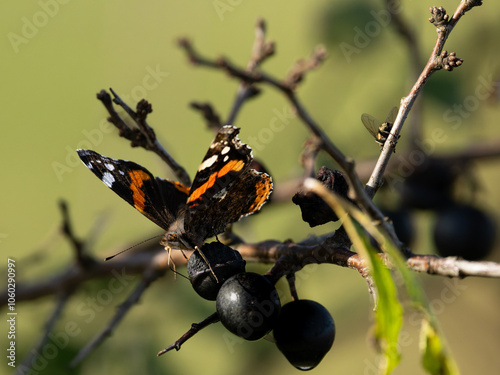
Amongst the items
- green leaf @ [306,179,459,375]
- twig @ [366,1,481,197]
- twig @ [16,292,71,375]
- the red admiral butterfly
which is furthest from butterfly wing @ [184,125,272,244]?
twig @ [16,292,71,375]

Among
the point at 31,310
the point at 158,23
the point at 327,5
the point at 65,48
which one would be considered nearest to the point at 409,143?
the point at 327,5

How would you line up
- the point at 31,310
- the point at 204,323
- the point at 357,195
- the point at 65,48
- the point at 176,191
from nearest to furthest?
1. the point at 357,195
2. the point at 204,323
3. the point at 176,191
4. the point at 31,310
5. the point at 65,48

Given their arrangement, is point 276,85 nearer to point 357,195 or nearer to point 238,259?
point 357,195

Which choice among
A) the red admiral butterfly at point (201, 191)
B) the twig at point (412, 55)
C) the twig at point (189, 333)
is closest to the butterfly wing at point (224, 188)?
the red admiral butterfly at point (201, 191)

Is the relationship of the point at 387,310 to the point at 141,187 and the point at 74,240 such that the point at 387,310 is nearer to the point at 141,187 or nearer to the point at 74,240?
the point at 141,187

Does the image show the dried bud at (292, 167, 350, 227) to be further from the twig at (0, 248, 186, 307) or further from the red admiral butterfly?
the twig at (0, 248, 186, 307)

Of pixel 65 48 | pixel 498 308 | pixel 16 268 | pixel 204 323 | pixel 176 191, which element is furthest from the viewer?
pixel 65 48

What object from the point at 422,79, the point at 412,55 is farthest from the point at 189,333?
the point at 412,55
